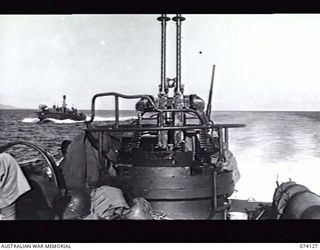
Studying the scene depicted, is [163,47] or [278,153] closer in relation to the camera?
[163,47]

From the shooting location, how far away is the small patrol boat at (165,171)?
361 cm

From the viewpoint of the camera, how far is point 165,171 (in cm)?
362

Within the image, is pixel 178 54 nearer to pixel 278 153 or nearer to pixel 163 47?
pixel 163 47

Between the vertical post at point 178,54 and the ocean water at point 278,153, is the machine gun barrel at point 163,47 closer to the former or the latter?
the vertical post at point 178,54

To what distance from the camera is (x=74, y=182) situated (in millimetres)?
3768

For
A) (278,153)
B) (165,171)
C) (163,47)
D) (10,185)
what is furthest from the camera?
(278,153)

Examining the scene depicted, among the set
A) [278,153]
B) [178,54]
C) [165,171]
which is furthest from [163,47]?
[278,153]

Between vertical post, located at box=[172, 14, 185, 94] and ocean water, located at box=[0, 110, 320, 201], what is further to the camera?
ocean water, located at box=[0, 110, 320, 201]

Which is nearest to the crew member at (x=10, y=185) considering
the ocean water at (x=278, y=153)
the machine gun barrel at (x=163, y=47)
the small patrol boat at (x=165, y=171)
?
the small patrol boat at (x=165, y=171)

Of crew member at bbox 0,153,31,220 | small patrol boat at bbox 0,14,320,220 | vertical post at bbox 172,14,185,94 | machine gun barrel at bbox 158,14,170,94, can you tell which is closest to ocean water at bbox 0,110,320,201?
small patrol boat at bbox 0,14,320,220

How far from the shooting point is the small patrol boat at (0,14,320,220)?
3605mm

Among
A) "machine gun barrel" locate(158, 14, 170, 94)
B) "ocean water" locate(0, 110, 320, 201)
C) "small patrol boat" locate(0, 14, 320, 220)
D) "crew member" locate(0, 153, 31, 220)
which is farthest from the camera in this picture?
"ocean water" locate(0, 110, 320, 201)

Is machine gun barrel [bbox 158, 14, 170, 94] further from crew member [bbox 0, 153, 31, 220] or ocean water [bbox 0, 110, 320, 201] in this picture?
crew member [bbox 0, 153, 31, 220]
